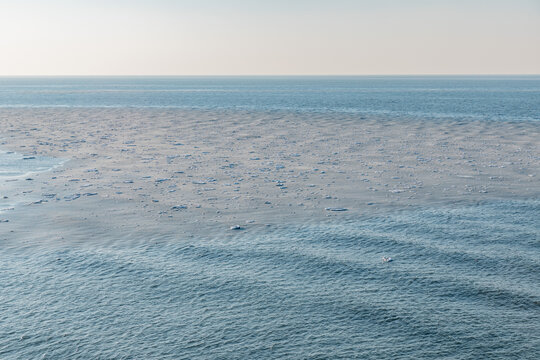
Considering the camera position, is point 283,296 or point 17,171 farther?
point 17,171

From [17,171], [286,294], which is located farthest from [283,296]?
[17,171]

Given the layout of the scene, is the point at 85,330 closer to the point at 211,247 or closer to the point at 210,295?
the point at 210,295

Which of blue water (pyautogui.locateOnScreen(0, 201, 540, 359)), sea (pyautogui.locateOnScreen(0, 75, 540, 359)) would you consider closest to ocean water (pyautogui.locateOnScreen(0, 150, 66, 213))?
sea (pyautogui.locateOnScreen(0, 75, 540, 359))

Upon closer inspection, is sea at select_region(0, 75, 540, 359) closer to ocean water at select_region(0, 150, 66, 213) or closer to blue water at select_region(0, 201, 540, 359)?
blue water at select_region(0, 201, 540, 359)

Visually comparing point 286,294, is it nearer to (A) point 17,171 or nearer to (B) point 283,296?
(B) point 283,296

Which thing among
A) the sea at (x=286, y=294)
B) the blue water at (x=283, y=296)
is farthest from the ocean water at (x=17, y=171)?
the blue water at (x=283, y=296)

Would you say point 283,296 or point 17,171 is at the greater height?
point 283,296
